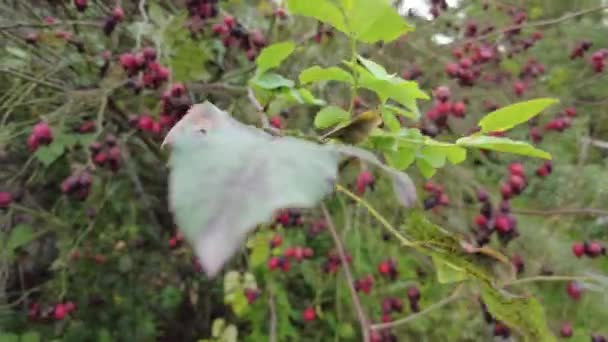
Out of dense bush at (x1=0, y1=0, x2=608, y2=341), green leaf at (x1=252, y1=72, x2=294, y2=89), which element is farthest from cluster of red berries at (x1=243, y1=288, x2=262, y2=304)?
green leaf at (x1=252, y1=72, x2=294, y2=89)

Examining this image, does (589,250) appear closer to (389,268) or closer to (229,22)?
(389,268)

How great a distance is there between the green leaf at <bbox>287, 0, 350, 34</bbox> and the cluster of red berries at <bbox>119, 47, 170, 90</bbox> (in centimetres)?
100

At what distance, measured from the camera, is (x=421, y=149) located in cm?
49

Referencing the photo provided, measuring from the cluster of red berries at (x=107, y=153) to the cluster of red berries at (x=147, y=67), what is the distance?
0.15 meters

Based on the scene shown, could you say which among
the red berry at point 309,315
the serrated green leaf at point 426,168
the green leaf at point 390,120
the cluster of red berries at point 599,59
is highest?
the green leaf at point 390,120

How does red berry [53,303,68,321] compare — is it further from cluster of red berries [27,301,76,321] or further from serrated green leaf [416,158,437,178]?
serrated green leaf [416,158,437,178]

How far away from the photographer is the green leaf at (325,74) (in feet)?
1.55

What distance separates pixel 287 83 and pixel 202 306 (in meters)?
1.88

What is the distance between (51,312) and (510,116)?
162 centimetres

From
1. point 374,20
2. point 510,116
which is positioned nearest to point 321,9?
point 374,20

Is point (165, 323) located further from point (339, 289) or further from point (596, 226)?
point (596, 226)

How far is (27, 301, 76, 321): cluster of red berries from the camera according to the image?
5.88 feet

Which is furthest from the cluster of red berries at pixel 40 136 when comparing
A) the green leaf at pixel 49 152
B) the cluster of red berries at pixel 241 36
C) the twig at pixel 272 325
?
the twig at pixel 272 325

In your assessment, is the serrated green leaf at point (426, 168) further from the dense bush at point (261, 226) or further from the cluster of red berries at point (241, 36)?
the cluster of red berries at point (241, 36)
